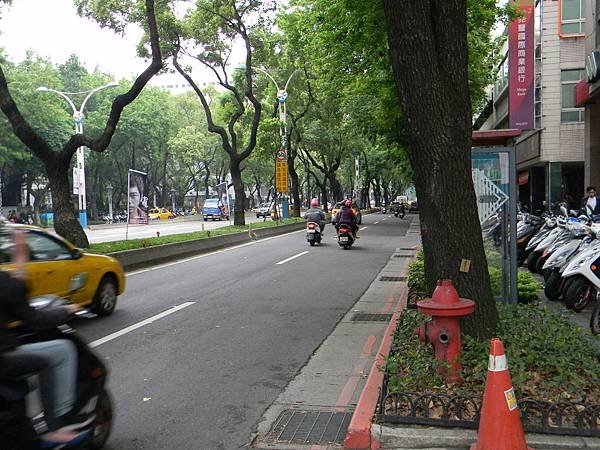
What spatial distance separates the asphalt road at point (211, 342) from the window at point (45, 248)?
105 centimetres

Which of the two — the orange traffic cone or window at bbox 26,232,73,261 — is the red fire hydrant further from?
window at bbox 26,232,73,261

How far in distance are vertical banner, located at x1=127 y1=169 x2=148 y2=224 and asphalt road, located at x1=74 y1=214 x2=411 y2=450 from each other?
13.2 feet

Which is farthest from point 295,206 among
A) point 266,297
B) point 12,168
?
point 266,297

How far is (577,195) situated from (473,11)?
64.3 ft

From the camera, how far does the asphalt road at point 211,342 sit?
15.0 ft

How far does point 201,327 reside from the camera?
25.8 ft

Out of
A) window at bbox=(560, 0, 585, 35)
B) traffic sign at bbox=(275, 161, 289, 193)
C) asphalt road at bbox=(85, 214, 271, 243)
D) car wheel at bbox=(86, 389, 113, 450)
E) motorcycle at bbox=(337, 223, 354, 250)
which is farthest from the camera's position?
traffic sign at bbox=(275, 161, 289, 193)

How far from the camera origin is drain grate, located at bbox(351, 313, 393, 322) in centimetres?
837

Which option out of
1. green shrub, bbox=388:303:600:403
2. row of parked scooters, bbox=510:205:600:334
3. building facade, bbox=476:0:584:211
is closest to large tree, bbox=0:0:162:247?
row of parked scooters, bbox=510:205:600:334

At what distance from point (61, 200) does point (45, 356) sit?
11.7m

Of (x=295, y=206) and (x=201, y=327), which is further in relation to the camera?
(x=295, y=206)

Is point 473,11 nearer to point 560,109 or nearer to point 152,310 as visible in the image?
point 152,310

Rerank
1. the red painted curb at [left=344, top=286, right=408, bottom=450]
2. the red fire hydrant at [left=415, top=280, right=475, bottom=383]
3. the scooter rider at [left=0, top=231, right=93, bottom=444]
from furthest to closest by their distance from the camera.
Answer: the red fire hydrant at [left=415, top=280, right=475, bottom=383], the red painted curb at [left=344, top=286, right=408, bottom=450], the scooter rider at [left=0, top=231, right=93, bottom=444]

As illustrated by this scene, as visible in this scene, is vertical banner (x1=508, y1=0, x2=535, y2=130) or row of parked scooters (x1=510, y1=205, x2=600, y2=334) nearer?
row of parked scooters (x1=510, y1=205, x2=600, y2=334)
